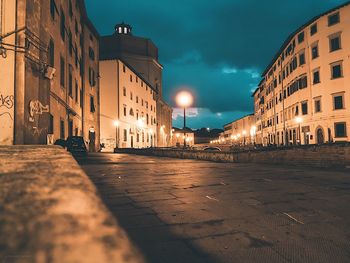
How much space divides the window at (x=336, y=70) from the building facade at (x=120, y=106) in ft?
80.8

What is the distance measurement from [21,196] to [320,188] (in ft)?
24.1

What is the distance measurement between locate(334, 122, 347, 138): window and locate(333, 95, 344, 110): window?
5.45 feet

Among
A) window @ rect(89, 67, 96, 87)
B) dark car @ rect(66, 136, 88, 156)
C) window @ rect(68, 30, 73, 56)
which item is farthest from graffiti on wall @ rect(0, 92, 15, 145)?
window @ rect(89, 67, 96, 87)

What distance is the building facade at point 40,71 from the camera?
11766mm

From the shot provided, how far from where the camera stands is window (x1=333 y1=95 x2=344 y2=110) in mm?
29688

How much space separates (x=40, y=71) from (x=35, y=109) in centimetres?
186

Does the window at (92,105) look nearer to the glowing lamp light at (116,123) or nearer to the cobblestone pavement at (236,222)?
the glowing lamp light at (116,123)

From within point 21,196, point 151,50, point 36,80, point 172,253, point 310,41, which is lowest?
point 172,253

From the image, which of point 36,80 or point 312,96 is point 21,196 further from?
point 312,96

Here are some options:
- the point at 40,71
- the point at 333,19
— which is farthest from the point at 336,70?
the point at 40,71

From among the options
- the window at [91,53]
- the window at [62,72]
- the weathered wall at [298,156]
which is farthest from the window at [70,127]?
the window at [91,53]

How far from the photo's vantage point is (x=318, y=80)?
32469mm

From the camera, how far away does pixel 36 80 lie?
1284 centimetres

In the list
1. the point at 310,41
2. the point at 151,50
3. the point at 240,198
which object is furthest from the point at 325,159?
the point at 151,50
